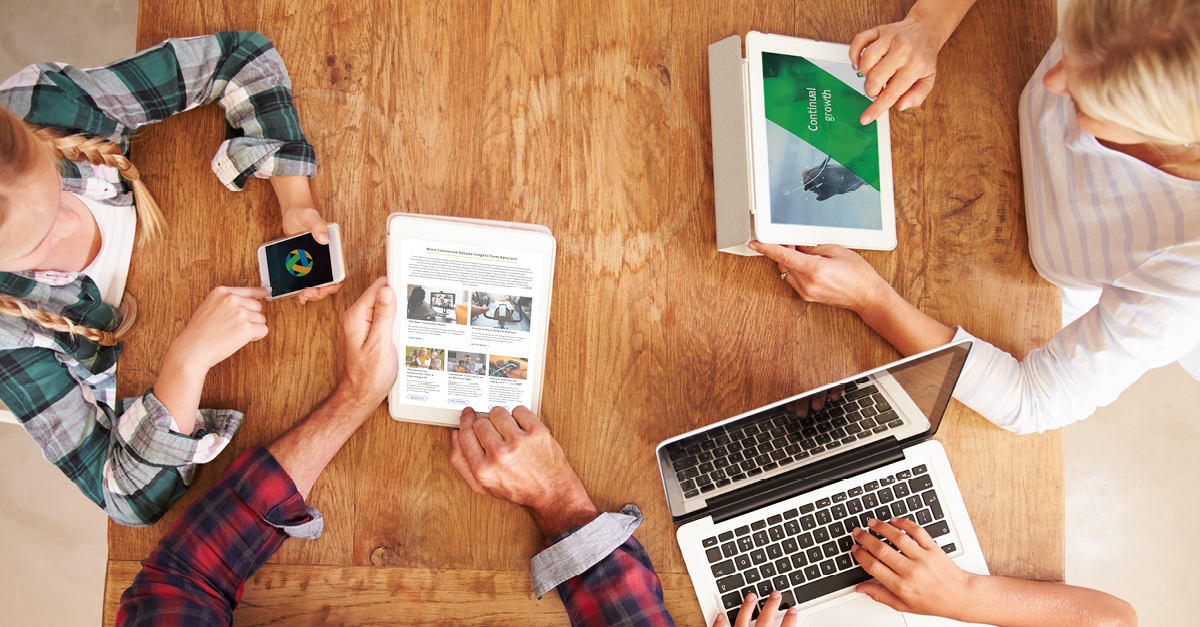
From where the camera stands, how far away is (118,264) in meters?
0.88

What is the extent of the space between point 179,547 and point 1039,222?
4.40 ft

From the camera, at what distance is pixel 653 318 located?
92 centimetres

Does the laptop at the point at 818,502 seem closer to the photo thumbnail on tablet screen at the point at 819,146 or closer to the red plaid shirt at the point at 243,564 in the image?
the red plaid shirt at the point at 243,564

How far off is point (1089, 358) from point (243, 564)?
3.98ft

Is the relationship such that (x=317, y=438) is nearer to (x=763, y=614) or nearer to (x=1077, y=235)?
(x=763, y=614)

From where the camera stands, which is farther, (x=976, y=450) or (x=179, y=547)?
(x=976, y=450)

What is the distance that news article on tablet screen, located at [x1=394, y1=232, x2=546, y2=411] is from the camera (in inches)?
33.2

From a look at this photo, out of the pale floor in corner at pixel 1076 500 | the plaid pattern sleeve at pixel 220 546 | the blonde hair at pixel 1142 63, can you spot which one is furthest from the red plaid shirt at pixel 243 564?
the pale floor in corner at pixel 1076 500

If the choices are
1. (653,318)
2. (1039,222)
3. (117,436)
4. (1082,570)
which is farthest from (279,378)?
(1082,570)

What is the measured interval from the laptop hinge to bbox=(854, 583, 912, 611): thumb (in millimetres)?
154

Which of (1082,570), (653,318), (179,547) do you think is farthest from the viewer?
(1082,570)

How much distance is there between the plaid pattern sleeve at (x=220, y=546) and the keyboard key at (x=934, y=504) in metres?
0.90

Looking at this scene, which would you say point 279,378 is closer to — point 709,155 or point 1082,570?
point 709,155

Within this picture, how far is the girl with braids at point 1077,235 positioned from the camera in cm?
69
